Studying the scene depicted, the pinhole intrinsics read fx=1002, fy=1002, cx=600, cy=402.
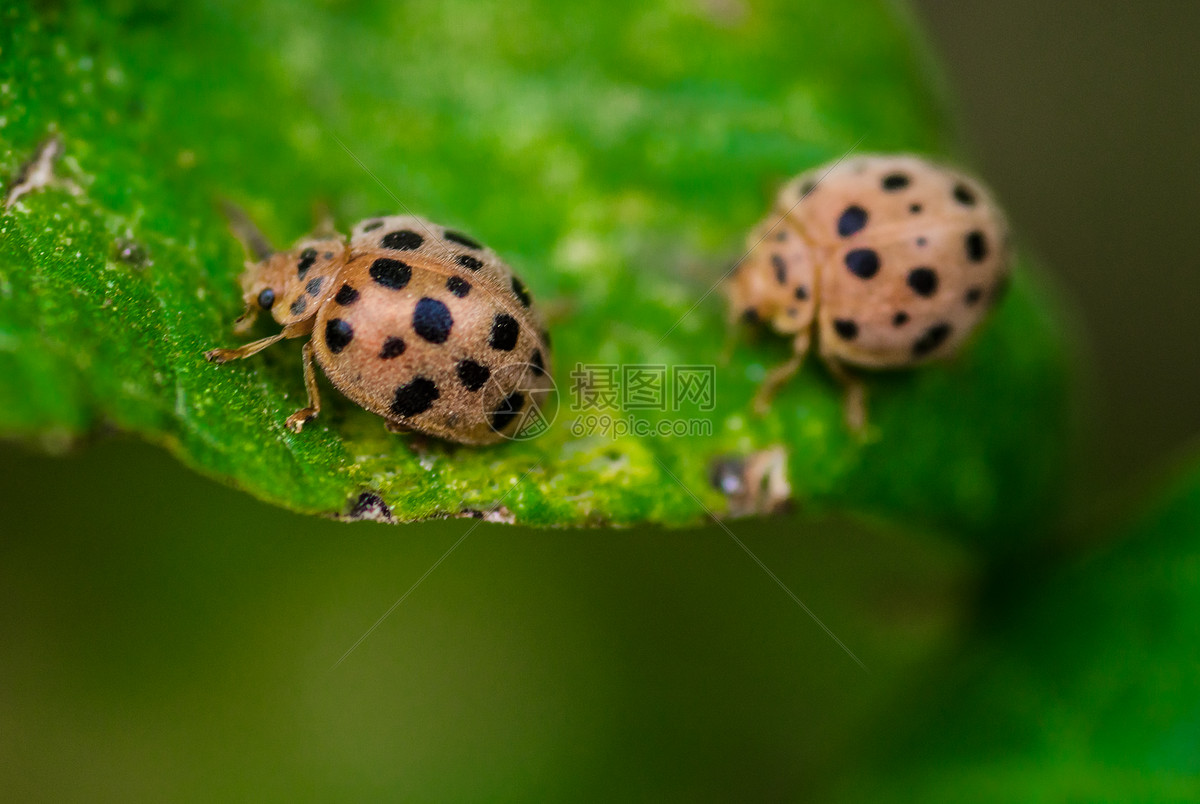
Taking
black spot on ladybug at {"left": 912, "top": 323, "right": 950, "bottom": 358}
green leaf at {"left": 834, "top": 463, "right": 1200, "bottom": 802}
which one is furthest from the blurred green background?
black spot on ladybug at {"left": 912, "top": 323, "right": 950, "bottom": 358}

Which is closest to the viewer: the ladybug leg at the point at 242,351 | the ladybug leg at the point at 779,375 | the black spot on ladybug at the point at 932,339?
the ladybug leg at the point at 242,351

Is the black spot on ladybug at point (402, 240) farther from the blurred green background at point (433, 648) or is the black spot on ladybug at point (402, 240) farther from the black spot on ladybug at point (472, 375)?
the blurred green background at point (433, 648)

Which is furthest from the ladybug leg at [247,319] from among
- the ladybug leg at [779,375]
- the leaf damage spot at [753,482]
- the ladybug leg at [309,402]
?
the ladybug leg at [779,375]

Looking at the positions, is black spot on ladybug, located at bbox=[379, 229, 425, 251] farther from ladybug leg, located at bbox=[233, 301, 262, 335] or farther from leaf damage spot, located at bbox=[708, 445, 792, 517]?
leaf damage spot, located at bbox=[708, 445, 792, 517]

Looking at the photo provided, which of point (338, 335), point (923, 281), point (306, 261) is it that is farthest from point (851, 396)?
point (306, 261)

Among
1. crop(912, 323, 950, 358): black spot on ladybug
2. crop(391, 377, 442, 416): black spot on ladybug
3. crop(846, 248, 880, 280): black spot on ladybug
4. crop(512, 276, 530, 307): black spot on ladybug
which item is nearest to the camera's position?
crop(391, 377, 442, 416): black spot on ladybug

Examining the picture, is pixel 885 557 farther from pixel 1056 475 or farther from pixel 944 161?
pixel 944 161
